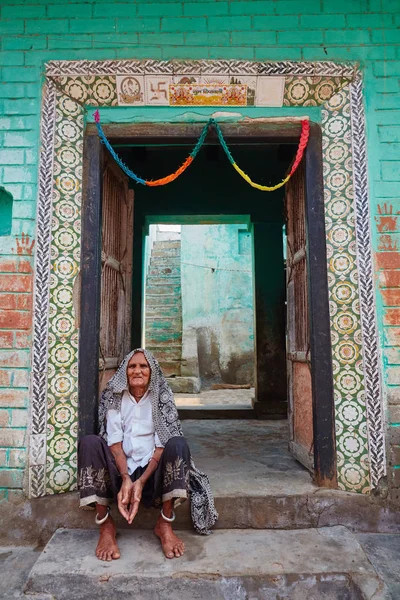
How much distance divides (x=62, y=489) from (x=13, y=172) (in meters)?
2.28

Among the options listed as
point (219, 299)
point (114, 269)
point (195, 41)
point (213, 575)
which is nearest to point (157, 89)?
point (195, 41)

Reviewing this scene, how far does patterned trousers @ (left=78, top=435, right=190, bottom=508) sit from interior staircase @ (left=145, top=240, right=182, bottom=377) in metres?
8.94

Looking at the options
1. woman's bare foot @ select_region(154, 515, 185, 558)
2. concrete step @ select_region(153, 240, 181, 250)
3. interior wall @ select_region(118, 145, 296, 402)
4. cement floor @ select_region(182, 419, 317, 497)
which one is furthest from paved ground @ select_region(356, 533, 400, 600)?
concrete step @ select_region(153, 240, 181, 250)

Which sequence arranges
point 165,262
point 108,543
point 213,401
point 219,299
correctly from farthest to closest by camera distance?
point 165,262 → point 219,299 → point 213,401 → point 108,543

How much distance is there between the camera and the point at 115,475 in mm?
2688

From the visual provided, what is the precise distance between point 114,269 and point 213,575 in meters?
2.45

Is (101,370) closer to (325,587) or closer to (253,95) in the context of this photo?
(325,587)

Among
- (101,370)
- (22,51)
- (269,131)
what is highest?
(22,51)

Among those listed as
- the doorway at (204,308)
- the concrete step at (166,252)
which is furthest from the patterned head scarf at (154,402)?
the concrete step at (166,252)

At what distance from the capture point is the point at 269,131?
10.9ft

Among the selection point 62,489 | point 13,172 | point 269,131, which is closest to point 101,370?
point 62,489

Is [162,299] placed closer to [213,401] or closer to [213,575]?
[213,401]

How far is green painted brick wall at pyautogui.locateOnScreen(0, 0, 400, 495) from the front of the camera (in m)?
3.22

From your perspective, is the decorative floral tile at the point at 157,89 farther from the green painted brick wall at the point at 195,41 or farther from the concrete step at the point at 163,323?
the concrete step at the point at 163,323
